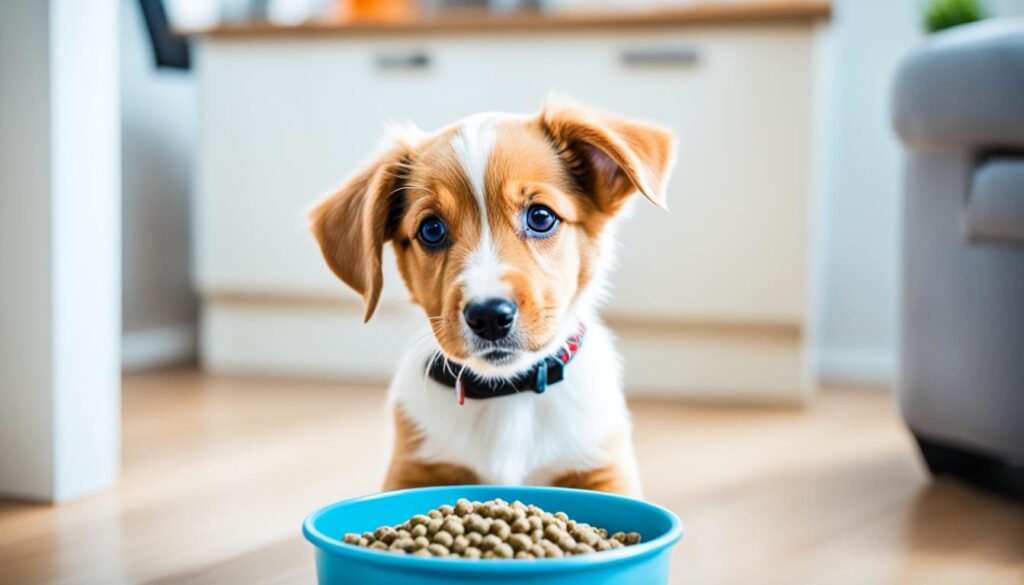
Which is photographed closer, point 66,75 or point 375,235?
point 375,235

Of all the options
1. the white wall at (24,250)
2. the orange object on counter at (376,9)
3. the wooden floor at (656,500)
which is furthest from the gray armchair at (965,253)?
the orange object on counter at (376,9)

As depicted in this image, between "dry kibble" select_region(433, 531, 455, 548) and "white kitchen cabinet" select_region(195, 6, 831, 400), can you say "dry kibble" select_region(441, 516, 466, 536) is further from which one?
"white kitchen cabinet" select_region(195, 6, 831, 400)

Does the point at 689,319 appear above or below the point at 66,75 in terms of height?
below

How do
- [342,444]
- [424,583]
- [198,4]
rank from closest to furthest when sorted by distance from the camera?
1. [424,583]
2. [342,444]
3. [198,4]

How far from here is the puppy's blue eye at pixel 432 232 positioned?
4.30ft

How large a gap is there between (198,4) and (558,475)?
2.63m

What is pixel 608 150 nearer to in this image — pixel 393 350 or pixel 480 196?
pixel 480 196

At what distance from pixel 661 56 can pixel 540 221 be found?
160 centimetres

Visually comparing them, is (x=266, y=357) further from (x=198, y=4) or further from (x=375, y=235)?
(x=375, y=235)

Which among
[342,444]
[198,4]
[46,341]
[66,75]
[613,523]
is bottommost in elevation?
[342,444]

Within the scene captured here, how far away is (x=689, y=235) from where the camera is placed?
2846 mm

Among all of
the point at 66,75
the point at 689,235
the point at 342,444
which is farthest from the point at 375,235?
the point at 689,235

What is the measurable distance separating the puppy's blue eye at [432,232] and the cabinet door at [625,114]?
1.37 meters

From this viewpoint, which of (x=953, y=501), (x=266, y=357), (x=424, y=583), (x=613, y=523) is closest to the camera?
(x=424, y=583)
